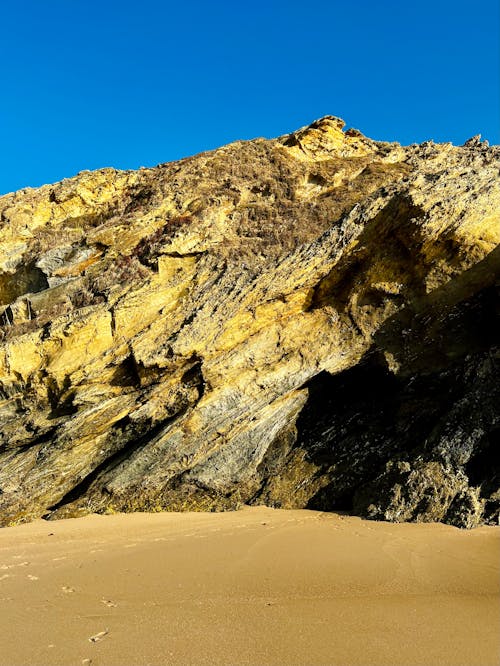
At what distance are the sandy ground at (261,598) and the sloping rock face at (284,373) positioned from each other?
176 cm

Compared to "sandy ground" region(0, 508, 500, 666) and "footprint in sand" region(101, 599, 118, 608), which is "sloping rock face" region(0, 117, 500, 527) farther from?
"footprint in sand" region(101, 599, 118, 608)

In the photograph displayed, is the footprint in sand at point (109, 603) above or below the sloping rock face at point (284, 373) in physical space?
below

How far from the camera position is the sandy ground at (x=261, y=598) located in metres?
3.32

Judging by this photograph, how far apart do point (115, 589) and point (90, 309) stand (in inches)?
412

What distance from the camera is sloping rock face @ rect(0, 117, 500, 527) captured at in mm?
8562

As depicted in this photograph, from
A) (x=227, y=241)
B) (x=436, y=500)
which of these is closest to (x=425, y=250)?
(x=436, y=500)

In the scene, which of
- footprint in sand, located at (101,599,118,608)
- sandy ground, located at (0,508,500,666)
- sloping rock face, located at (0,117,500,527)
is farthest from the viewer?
sloping rock face, located at (0,117,500,527)

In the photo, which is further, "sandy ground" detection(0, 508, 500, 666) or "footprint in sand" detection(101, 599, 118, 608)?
"footprint in sand" detection(101, 599, 118, 608)

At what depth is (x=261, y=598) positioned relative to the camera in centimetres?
430

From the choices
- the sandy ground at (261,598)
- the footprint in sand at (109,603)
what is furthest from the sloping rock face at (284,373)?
the footprint in sand at (109,603)

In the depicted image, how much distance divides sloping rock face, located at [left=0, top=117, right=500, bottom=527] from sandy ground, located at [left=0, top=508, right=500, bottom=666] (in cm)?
176

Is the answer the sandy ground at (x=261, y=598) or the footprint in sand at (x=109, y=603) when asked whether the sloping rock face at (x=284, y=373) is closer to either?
the sandy ground at (x=261, y=598)

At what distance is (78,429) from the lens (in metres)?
11.7

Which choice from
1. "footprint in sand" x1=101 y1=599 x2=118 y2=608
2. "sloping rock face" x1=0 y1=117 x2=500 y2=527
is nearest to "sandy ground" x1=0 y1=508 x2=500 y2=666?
"footprint in sand" x1=101 y1=599 x2=118 y2=608
